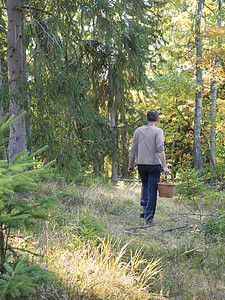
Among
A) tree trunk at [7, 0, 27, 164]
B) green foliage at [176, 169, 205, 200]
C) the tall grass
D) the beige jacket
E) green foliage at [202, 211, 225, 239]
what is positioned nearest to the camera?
the tall grass

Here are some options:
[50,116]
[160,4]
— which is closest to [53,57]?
[50,116]

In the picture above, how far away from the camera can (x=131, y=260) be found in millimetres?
2971

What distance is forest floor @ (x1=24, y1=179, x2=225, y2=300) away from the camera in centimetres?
263

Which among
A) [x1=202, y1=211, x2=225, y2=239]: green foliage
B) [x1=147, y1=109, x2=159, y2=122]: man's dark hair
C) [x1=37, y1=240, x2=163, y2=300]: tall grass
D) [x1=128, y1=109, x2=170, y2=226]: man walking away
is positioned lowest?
[x1=202, y1=211, x2=225, y2=239]: green foliage

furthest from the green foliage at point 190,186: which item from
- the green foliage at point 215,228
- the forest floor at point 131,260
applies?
the green foliage at point 215,228

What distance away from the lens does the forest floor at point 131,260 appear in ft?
8.64

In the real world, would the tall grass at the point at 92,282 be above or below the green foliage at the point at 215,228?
above

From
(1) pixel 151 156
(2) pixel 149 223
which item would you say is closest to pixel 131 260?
(2) pixel 149 223

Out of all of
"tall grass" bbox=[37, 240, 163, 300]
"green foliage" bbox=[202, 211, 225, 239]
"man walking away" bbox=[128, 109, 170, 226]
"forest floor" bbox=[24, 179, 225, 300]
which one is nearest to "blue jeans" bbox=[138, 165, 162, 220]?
"man walking away" bbox=[128, 109, 170, 226]

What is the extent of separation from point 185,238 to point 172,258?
890 mm

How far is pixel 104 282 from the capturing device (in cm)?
266

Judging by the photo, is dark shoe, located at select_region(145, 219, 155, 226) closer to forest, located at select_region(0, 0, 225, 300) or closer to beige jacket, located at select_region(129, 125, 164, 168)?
forest, located at select_region(0, 0, 225, 300)

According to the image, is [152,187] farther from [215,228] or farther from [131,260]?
[131,260]

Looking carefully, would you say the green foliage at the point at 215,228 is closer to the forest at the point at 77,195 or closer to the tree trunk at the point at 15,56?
the forest at the point at 77,195
